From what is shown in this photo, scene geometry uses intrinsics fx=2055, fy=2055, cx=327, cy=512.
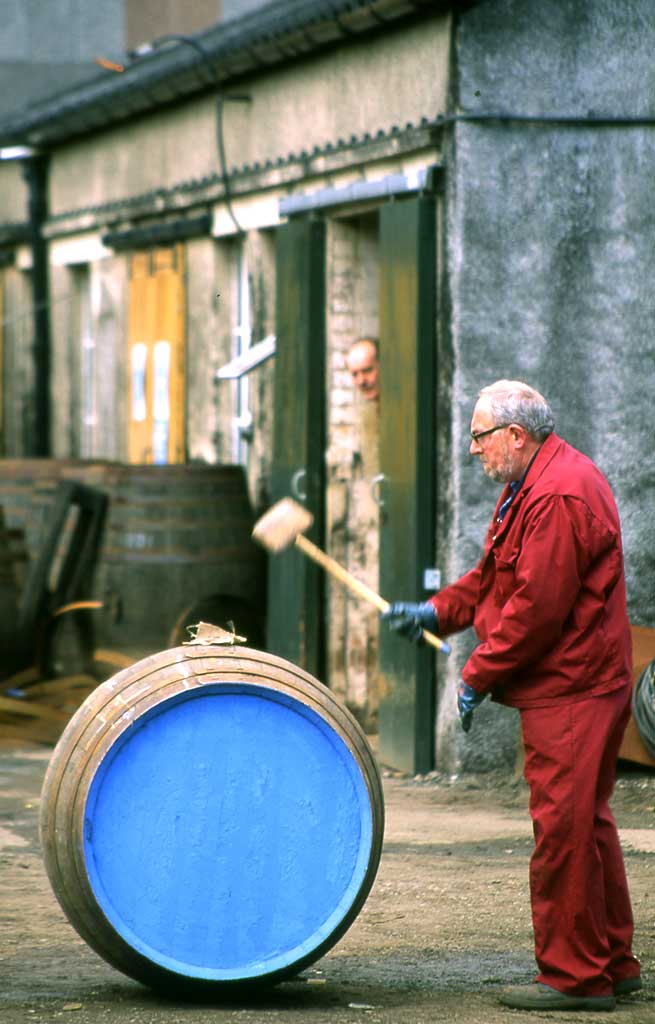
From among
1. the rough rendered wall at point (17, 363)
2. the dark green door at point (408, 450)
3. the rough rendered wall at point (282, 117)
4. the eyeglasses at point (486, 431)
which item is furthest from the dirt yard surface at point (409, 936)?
the rough rendered wall at point (17, 363)

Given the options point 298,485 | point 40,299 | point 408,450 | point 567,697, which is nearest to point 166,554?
point 298,485

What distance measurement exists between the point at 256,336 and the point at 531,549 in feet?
22.7

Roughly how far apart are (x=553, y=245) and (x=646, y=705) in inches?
86.5

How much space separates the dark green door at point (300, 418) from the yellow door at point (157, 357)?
251 centimetres

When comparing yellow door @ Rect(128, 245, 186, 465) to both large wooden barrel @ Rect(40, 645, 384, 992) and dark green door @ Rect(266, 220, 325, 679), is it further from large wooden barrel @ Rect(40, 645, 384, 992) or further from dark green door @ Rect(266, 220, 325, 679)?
large wooden barrel @ Rect(40, 645, 384, 992)

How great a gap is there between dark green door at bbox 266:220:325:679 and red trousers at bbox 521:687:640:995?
543 centimetres

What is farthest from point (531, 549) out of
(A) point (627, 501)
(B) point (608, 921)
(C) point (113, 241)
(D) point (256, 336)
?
(C) point (113, 241)

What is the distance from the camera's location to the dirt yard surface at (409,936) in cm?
576

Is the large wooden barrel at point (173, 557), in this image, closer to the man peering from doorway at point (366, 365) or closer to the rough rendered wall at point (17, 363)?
the man peering from doorway at point (366, 365)

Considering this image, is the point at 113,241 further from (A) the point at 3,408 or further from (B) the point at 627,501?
(B) the point at 627,501

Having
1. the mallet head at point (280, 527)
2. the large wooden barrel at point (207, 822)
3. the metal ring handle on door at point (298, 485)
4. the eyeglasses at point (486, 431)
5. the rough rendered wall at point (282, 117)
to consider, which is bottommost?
the large wooden barrel at point (207, 822)

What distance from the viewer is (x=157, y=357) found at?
14516mm

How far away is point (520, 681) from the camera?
19.6 ft

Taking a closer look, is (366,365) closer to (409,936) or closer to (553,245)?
(553,245)
